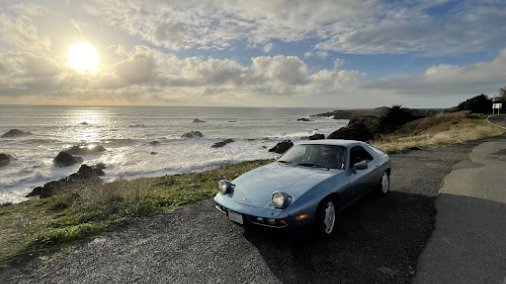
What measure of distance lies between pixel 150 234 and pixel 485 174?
31.2 feet

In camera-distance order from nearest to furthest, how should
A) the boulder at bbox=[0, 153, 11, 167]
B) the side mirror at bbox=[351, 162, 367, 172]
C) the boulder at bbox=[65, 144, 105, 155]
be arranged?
the side mirror at bbox=[351, 162, 367, 172] → the boulder at bbox=[0, 153, 11, 167] → the boulder at bbox=[65, 144, 105, 155]

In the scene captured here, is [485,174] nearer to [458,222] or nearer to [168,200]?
[458,222]

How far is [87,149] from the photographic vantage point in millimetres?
30219

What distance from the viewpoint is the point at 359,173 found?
5.97 metres

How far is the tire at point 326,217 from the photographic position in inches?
186

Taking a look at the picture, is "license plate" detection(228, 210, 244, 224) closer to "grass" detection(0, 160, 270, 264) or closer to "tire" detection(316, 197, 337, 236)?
"tire" detection(316, 197, 337, 236)

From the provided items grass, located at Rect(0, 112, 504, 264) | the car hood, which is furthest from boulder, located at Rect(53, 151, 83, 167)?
the car hood

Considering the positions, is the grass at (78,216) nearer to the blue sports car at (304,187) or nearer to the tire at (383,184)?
the blue sports car at (304,187)

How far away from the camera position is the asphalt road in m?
3.85

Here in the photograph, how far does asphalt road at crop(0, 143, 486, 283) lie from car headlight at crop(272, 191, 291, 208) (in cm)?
57

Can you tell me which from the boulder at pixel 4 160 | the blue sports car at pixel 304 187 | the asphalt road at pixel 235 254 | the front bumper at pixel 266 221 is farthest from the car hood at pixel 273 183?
the boulder at pixel 4 160

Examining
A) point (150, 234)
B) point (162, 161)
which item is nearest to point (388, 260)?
point (150, 234)

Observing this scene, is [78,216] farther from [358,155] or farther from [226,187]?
[358,155]

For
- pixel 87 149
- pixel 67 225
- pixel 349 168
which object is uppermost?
pixel 349 168
